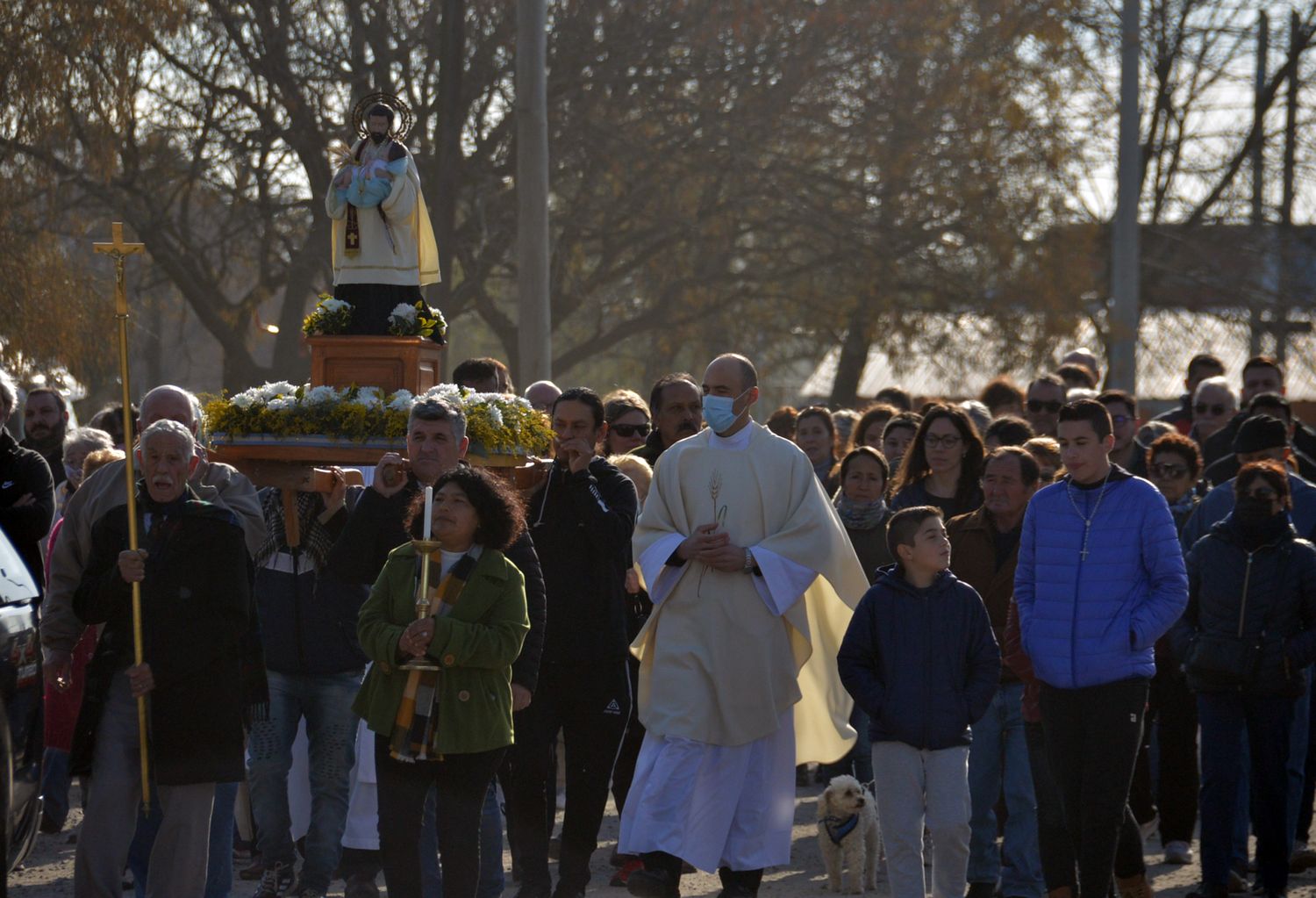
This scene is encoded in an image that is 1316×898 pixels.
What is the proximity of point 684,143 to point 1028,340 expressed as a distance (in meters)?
5.25

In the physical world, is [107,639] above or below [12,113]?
below

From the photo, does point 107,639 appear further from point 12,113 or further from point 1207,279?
point 1207,279

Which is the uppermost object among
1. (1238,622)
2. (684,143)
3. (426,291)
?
(684,143)

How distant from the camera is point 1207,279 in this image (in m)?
28.4

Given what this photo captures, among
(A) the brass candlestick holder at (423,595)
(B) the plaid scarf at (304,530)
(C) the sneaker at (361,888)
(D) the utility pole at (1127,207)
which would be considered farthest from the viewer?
(D) the utility pole at (1127,207)

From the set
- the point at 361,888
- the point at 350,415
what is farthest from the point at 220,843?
the point at 350,415

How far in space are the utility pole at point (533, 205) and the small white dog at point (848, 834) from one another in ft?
19.5

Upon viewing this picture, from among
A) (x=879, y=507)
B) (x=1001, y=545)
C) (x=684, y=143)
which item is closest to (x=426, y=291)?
(x=684, y=143)

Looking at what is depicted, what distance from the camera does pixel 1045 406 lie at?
12.5 m

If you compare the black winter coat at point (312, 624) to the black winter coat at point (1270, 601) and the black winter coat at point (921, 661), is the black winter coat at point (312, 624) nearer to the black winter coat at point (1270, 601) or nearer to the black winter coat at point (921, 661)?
the black winter coat at point (921, 661)

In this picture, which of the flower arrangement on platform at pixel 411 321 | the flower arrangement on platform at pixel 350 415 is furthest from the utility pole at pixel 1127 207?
the flower arrangement on platform at pixel 350 415

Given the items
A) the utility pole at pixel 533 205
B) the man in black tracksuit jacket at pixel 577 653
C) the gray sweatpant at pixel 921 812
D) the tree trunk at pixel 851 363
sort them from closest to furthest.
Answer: the gray sweatpant at pixel 921 812
the man in black tracksuit jacket at pixel 577 653
the utility pole at pixel 533 205
the tree trunk at pixel 851 363

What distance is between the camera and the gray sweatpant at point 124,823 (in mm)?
6895

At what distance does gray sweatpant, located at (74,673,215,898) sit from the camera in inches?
271
